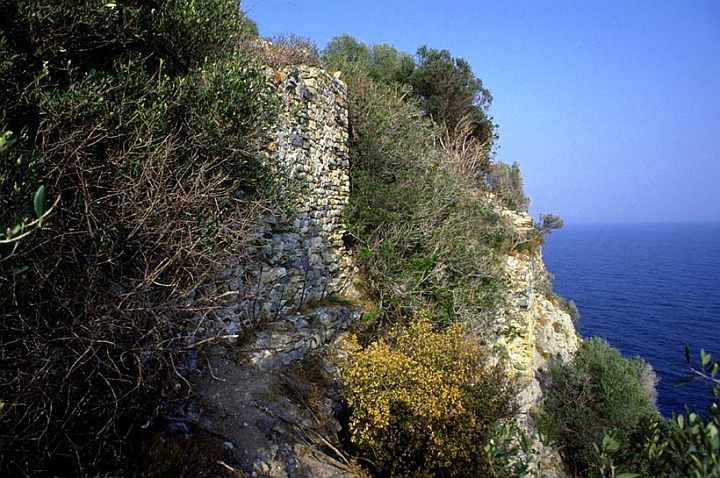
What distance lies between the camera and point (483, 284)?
33.6 ft

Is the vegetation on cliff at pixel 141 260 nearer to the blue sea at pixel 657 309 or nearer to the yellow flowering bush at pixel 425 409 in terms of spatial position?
the yellow flowering bush at pixel 425 409

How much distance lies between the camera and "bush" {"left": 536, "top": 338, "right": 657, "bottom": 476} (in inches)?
440

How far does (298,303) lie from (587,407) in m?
9.30

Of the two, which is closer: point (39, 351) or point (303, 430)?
point (39, 351)

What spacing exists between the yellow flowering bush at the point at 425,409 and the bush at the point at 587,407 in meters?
6.55

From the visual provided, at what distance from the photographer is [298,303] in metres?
7.95

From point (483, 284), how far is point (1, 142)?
9647 millimetres

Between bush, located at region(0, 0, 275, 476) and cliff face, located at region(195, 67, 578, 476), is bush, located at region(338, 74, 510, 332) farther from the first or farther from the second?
bush, located at region(0, 0, 275, 476)

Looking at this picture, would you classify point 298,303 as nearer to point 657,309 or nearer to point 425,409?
point 425,409

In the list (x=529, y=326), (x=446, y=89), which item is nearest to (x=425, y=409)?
(x=529, y=326)

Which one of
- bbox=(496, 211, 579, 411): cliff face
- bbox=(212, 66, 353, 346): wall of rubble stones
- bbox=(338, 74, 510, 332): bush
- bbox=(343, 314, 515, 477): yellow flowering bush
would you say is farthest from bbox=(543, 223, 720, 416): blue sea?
bbox=(212, 66, 353, 346): wall of rubble stones

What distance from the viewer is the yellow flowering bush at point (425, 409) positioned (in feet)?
17.1

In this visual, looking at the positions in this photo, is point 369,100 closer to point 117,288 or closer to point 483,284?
point 483,284

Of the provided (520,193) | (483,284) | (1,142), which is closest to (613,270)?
(520,193)
